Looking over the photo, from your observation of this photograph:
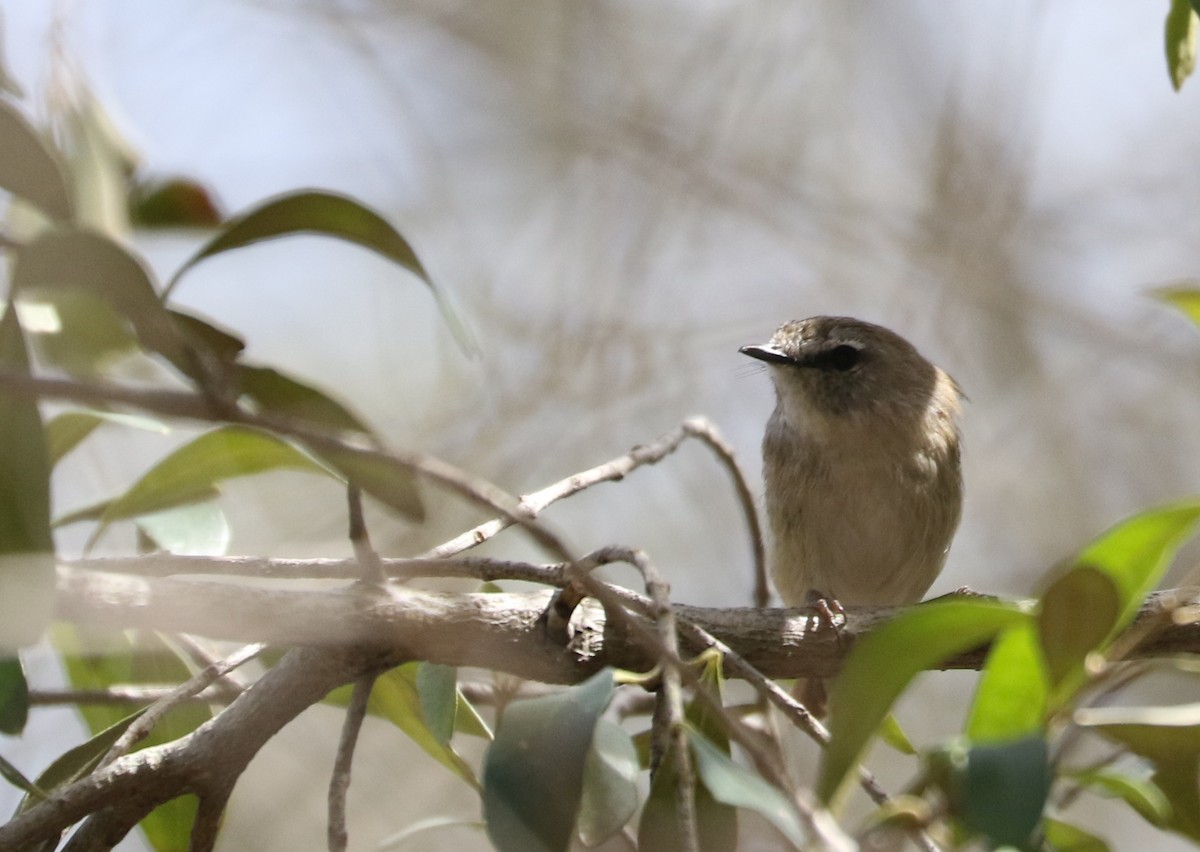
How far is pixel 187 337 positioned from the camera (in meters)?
1.17

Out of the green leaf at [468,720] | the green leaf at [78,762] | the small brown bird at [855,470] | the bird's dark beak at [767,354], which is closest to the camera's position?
the green leaf at [78,762]

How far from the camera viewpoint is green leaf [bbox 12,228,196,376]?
42.4 inches

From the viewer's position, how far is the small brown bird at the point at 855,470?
3.32 meters

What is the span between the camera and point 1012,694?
118 centimetres

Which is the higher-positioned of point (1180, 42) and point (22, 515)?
point (1180, 42)

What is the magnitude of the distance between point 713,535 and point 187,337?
4.69 meters

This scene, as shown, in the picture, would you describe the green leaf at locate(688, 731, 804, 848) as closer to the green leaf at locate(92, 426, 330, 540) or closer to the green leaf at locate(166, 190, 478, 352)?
the green leaf at locate(166, 190, 478, 352)

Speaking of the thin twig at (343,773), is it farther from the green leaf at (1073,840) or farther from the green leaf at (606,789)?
the green leaf at (1073,840)

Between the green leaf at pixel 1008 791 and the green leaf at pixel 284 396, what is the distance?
72 centimetres

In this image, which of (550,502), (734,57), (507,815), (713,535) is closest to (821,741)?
(507,815)

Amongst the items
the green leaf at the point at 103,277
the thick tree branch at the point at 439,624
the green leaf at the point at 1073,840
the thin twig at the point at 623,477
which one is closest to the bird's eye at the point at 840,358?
the thin twig at the point at 623,477

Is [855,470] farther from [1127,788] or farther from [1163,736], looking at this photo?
[1127,788]

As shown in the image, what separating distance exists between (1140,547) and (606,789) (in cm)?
62

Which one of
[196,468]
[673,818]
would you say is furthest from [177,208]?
[673,818]
